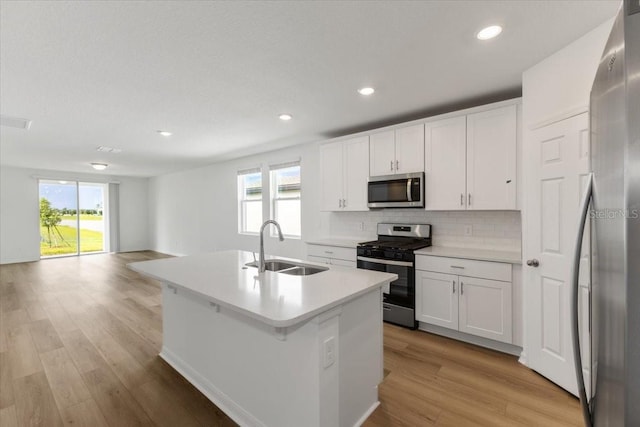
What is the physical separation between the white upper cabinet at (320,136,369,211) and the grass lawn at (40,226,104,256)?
26.2ft

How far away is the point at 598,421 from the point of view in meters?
0.86

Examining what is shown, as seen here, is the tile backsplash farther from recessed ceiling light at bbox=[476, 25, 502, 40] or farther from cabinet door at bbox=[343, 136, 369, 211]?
recessed ceiling light at bbox=[476, 25, 502, 40]

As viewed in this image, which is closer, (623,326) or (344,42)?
(623,326)

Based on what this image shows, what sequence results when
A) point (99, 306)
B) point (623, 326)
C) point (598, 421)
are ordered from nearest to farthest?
point (623, 326) → point (598, 421) → point (99, 306)

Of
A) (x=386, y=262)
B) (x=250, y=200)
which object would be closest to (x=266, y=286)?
(x=386, y=262)

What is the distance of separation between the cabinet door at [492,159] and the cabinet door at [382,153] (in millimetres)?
858

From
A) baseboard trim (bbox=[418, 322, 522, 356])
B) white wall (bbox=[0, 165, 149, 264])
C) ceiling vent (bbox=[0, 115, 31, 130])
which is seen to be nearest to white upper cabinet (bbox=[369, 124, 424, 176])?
baseboard trim (bbox=[418, 322, 522, 356])

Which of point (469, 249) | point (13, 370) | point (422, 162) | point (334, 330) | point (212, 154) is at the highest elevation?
point (212, 154)

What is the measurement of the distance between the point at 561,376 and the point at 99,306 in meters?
5.16

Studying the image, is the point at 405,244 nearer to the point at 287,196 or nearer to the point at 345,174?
the point at 345,174

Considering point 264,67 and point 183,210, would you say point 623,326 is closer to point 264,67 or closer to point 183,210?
point 264,67

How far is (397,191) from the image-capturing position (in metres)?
3.46

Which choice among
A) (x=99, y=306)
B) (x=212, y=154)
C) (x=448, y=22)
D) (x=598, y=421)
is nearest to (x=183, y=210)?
(x=212, y=154)

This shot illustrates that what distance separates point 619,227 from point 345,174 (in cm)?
343
